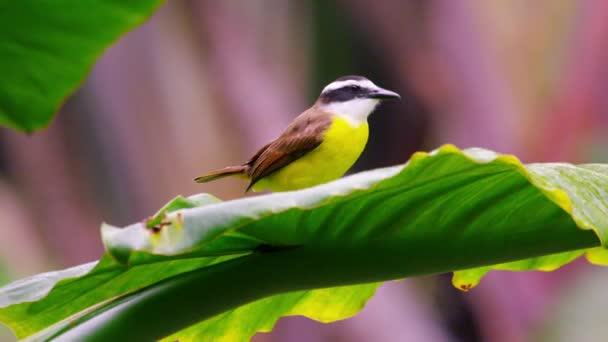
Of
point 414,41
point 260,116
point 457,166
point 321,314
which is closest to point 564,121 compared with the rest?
point 414,41

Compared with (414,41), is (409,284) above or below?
below

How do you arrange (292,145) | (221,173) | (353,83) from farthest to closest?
1. (353,83)
2. (221,173)
3. (292,145)

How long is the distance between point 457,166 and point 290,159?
0.99 m

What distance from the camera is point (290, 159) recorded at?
1.89 m

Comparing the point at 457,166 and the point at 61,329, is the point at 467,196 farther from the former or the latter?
the point at 61,329

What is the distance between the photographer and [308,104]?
5668 millimetres

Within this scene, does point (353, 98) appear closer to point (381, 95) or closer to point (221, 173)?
point (381, 95)

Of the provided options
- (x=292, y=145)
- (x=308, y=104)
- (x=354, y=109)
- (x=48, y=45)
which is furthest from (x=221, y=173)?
(x=308, y=104)

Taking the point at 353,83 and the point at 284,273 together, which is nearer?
the point at 284,273

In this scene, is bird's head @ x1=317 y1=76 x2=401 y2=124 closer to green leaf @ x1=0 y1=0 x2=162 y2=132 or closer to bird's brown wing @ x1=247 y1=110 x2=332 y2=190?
bird's brown wing @ x1=247 y1=110 x2=332 y2=190

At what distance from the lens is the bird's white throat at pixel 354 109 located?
1.95 metres

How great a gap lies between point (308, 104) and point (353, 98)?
3608 millimetres

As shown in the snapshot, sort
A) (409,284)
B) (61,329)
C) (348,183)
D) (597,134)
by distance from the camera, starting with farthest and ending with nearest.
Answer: (409,284) < (597,134) < (61,329) < (348,183)

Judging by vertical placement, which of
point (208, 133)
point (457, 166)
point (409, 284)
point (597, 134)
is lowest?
point (409, 284)
